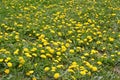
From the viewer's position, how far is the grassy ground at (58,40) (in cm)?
570

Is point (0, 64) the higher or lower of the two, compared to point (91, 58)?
higher

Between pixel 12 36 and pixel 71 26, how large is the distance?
201 cm

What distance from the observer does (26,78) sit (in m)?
5.45

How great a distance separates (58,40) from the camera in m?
7.30

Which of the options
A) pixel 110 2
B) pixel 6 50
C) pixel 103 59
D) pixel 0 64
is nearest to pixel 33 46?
pixel 6 50

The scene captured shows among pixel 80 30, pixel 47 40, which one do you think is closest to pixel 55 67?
pixel 47 40

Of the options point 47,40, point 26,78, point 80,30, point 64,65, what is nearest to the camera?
point 26,78

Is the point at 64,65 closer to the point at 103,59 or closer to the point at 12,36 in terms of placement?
the point at 103,59

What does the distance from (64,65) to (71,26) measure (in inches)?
91.8

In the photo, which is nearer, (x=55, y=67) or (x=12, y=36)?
(x=55, y=67)

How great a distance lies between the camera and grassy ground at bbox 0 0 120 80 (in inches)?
225

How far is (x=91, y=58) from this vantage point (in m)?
6.67

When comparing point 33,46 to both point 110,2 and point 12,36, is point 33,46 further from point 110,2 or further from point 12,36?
point 110,2

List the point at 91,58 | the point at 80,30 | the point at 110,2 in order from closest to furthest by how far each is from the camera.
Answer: the point at 91,58 < the point at 80,30 < the point at 110,2
